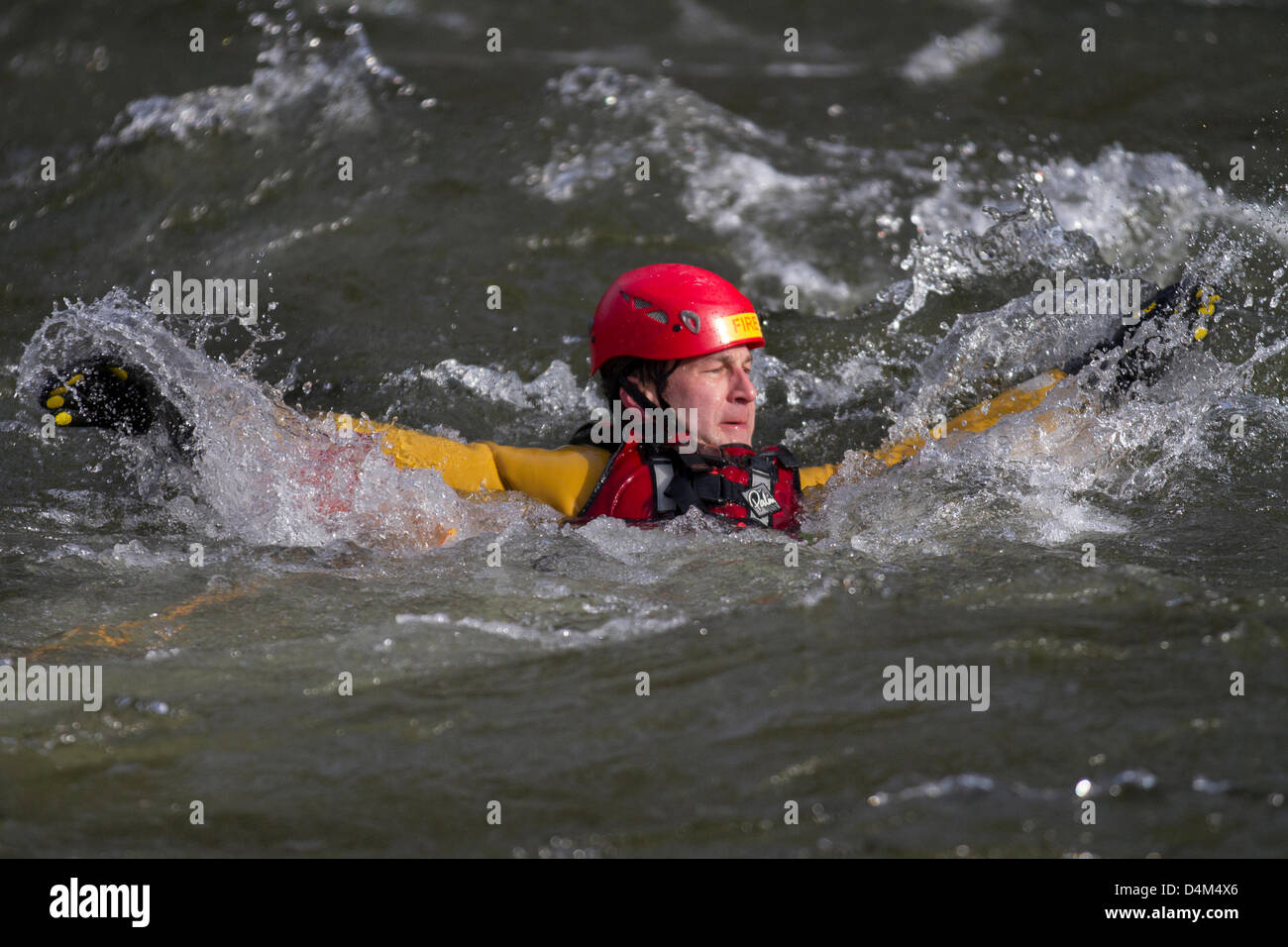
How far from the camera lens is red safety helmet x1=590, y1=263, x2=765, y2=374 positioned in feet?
15.3

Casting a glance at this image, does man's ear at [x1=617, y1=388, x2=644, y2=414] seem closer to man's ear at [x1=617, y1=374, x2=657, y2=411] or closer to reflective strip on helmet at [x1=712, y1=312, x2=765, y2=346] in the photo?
man's ear at [x1=617, y1=374, x2=657, y2=411]

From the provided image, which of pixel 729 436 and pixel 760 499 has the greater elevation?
pixel 729 436

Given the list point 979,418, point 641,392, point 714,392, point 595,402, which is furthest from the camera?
point 595,402

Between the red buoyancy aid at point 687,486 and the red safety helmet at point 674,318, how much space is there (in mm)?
387

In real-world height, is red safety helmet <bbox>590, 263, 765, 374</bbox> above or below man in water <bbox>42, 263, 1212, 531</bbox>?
above

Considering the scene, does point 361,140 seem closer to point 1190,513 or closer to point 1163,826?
point 1190,513

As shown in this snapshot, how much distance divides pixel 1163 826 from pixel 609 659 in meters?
1.48

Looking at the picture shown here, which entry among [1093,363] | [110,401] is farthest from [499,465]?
[1093,363]

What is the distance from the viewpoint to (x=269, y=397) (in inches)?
190

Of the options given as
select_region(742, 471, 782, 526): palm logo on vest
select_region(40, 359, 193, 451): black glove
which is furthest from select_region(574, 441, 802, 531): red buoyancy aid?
select_region(40, 359, 193, 451): black glove

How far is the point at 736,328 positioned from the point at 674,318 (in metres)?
0.25

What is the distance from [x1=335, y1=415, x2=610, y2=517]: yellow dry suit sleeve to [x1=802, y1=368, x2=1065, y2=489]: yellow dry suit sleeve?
0.95 m

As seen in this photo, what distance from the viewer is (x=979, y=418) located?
5145 millimetres

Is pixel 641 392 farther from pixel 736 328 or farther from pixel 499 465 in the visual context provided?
pixel 499 465
